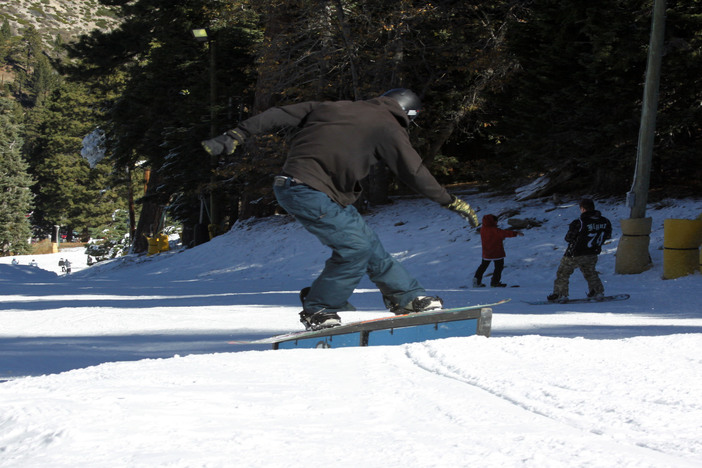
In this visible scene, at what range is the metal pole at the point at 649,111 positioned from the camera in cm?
1267

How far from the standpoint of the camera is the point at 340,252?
5176 mm

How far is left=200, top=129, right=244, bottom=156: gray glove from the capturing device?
4.64m

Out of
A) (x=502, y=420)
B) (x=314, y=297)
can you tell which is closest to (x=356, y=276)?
(x=314, y=297)

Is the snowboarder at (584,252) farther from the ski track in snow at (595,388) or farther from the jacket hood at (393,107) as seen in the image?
the jacket hood at (393,107)

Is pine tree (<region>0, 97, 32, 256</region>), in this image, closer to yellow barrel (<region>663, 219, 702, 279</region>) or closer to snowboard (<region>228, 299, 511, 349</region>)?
yellow barrel (<region>663, 219, 702, 279</region>)

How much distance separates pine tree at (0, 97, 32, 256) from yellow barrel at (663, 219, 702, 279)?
68004 mm

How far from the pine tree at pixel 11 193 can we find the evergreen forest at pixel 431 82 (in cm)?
3605

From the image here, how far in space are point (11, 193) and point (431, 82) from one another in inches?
2339

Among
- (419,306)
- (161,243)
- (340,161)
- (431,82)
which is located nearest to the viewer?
(340,161)

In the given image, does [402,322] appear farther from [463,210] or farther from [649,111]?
[649,111]

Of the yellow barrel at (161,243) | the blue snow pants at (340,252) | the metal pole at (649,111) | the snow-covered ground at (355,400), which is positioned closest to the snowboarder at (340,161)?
the blue snow pants at (340,252)

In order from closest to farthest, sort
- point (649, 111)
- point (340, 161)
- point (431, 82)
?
point (340, 161) → point (649, 111) → point (431, 82)

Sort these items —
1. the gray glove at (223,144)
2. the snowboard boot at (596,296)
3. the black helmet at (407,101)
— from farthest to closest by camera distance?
the snowboard boot at (596,296), the black helmet at (407,101), the gray glove at (223,144)

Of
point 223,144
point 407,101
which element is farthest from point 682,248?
point 223,144
